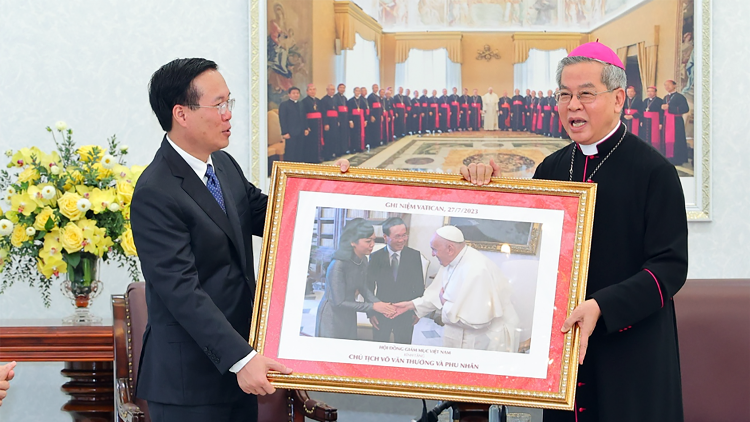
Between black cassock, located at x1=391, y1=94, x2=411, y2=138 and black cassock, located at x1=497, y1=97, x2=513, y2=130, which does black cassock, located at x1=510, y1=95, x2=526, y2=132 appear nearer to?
black cassock, located at x1=497, y1=97, x2=513, y2=130

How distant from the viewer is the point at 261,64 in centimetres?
404

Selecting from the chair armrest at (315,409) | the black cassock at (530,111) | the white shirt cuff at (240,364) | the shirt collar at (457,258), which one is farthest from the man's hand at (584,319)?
the black cassock at (530,111)

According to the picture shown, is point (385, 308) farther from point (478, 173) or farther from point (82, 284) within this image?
point (82, 284)

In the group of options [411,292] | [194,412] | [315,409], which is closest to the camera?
[194,412]

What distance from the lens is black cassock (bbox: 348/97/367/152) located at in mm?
4102

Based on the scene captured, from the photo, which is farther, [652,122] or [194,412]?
[652,122]

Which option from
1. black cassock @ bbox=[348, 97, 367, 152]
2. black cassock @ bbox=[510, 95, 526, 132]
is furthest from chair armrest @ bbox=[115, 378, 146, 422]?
black cassock @ bbox=[510, 95, 526, 132]

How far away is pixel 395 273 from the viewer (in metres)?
2.34

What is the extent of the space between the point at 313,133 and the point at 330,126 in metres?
0.11

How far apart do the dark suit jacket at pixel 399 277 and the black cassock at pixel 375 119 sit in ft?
6.11

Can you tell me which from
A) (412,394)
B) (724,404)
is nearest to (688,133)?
(724,404)

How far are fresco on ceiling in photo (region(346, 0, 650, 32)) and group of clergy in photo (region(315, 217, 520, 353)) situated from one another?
209 centimetres

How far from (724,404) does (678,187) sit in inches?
68.3

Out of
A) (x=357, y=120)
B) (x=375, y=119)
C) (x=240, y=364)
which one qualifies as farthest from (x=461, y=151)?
(x=240, y=364)
